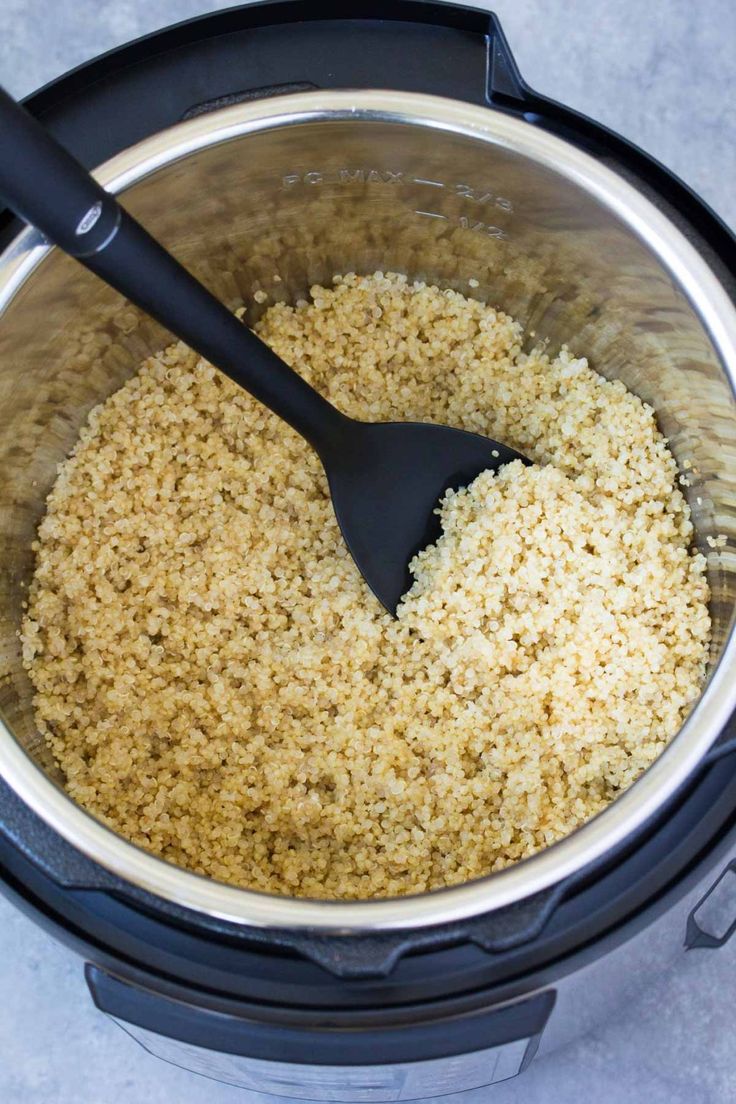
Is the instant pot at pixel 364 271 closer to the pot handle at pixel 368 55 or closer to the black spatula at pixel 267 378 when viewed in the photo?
the pot handle at pixel 368 55

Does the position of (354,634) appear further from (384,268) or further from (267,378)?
(384,268)

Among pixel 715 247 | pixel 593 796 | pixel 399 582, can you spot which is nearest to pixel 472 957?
pixel 593 796

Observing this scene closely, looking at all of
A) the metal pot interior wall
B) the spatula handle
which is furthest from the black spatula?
the metal pot interior wall

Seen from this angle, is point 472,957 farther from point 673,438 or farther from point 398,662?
point 673,438

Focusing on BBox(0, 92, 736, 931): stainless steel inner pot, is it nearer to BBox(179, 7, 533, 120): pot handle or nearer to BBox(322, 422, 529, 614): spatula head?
BBox(179, 7, 533, 120): pot handle

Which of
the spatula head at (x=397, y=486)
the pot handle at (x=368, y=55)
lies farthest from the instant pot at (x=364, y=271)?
the spatula head at (x=397, y=486)

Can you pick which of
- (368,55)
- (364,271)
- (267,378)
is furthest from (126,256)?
(364,271)
